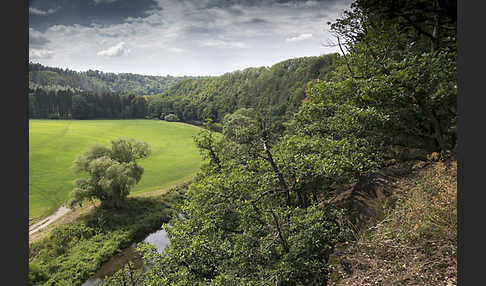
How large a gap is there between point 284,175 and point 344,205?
6.62 ft

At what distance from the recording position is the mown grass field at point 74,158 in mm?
28562

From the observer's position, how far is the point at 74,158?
38125 mm

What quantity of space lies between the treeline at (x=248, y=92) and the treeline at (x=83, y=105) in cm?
681

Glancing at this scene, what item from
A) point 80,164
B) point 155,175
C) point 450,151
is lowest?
point 155,175

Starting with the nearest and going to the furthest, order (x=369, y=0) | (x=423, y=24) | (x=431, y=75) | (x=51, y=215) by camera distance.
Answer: (x=431, y=75)
(x=369, y=0)
(x=423, y=24)
(x=51, y=215)

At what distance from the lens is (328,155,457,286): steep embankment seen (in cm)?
405

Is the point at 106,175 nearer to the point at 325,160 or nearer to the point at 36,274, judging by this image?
the point at 36,274

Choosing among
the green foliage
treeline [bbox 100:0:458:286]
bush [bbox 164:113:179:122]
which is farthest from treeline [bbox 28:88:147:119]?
treeline [bbox 100:0:458:286]

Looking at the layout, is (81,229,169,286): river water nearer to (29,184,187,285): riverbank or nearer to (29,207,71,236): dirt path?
(29,184,187,285): riverbank

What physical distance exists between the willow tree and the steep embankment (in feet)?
77.0


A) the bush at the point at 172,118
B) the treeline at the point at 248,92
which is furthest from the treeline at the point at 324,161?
the bush at the point at 172,118

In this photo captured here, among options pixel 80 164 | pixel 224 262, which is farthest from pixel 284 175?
pixel 80 164

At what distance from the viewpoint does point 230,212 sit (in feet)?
26.9

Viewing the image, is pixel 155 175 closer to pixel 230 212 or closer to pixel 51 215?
pixel 51 215
